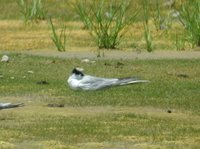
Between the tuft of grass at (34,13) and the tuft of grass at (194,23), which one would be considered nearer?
the tuft of grass at (194,23)

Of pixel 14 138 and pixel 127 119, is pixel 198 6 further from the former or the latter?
pixel 14 138

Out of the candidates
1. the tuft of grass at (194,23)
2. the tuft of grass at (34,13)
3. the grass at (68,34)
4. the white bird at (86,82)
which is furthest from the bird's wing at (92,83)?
the tuft of grass at (34,13)

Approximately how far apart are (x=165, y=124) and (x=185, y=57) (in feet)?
19.0

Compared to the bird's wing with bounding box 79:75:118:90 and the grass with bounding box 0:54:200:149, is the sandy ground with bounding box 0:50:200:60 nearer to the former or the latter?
the grass with bounding box 0:54:200:149

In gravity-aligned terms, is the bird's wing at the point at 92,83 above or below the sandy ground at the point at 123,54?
above

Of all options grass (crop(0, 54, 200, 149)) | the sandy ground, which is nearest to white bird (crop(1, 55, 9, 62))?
grass (crop(0, 54, 200, 149))

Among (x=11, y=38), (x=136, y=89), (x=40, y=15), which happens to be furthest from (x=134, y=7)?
(x=136, y=89)

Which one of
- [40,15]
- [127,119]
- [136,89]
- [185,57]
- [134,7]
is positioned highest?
[127,119]

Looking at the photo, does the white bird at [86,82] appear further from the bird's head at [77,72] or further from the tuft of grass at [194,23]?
the tuft of grass at [194,23]

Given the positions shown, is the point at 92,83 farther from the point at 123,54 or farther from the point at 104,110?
the point at 123,54

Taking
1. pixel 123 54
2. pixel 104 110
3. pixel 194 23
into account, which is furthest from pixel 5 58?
pixel 104 110

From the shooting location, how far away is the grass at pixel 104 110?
23.7ft

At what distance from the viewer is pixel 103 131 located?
7531 millimetres

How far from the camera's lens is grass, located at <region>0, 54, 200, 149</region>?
284 inches
